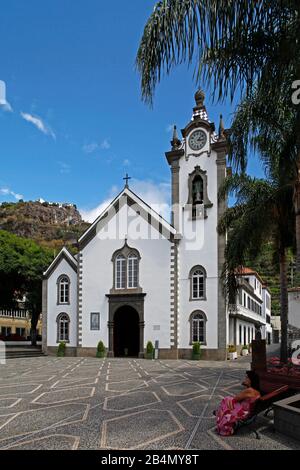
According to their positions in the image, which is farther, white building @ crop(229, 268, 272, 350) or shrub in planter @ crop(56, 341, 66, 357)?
shrub in planter @ crop(56, 341, 66, 357)

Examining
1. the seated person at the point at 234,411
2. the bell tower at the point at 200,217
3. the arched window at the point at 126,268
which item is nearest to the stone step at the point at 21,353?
the arched window at the point at 126,268

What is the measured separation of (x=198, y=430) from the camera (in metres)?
7.75

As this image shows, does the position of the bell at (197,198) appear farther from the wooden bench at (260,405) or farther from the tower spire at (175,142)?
the wooden bench at (260,405)

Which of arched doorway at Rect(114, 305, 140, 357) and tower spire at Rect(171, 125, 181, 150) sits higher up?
tower spire at Rect(171, 125, 181, 150)

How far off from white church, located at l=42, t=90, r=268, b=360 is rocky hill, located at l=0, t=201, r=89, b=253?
244 feet

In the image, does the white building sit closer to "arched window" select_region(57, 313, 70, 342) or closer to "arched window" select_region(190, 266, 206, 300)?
"arched window" select_region(190, 266, 206, 300)

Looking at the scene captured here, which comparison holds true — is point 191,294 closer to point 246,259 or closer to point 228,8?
point 246,259

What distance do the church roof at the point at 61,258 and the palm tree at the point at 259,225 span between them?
43.4ft

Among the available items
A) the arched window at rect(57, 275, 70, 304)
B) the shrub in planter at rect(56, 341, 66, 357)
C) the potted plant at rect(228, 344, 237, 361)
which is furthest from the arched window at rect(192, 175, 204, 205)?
the shrub in planter at rect(56, 341, 66, 357)

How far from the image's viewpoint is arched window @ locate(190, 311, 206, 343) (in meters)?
25.0

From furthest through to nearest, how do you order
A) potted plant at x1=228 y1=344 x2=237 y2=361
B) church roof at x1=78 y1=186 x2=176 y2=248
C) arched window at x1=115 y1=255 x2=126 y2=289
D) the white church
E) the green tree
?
1. the green tree
2. arched window at x1=115 y1=255 x2=126 y2=289
3. church roof at x1=78 y1=186 x2=176 y2=248
4. potted plant at x1=228 y1=344 x2=237 y2=361
5. the white church
